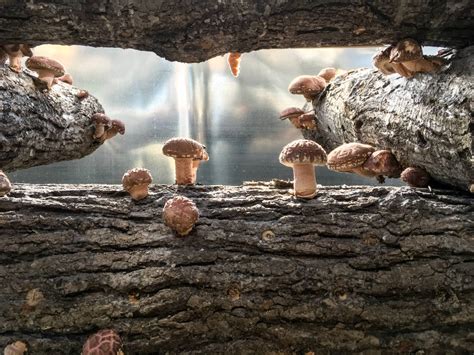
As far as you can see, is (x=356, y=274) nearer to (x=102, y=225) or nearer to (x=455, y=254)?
(x=455, y=254)

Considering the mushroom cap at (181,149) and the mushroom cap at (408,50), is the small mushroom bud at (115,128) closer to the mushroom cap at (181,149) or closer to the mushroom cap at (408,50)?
the mushroom cap at (181,149)

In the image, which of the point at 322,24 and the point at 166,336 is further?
the point at 322,24

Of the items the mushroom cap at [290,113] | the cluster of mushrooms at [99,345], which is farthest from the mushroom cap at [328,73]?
the cluster of mushrooms at [99,345]

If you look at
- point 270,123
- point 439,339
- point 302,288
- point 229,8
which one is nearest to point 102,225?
point 302,288

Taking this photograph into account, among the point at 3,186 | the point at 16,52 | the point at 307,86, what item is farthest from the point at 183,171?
the point at 307,86

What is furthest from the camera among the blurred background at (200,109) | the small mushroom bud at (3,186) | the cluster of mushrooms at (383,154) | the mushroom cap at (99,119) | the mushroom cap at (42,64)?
the blurred background at (200,109)

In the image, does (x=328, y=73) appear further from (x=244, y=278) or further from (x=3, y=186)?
(x=3, y=186)
